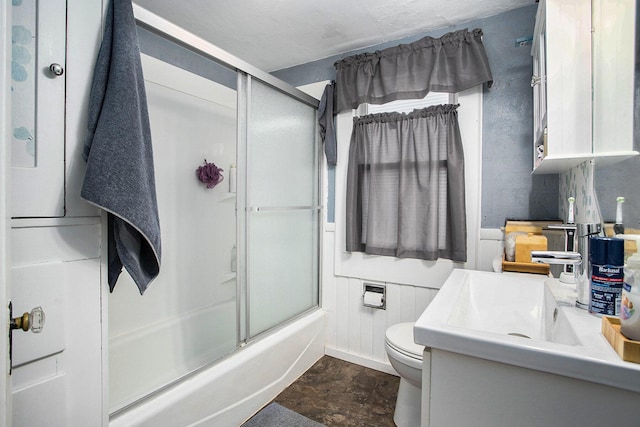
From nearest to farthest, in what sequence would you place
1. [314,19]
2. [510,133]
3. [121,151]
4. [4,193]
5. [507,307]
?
[4,193] < [121,151] < [507,307] < [510,133] < [314,19]

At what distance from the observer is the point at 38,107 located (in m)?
0.85

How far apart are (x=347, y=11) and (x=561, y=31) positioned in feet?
3.71

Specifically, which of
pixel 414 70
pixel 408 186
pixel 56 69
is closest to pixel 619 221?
pixel 408 186

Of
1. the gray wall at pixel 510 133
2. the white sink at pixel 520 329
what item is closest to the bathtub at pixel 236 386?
the white sink at pixel 520 329

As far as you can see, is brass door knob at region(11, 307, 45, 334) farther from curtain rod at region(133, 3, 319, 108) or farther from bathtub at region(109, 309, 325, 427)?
curtain rod at region(133, 3, 319, 108)

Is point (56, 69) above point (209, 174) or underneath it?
above

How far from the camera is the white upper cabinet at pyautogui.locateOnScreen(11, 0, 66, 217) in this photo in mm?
818

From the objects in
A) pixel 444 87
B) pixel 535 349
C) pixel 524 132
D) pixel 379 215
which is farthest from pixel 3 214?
pixel 524 132

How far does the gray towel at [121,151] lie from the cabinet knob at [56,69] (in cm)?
8

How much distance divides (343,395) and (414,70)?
2060 mm

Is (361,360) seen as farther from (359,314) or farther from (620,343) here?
(620,343)

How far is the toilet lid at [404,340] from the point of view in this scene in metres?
1.43

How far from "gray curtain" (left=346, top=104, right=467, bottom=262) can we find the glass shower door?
32 cm

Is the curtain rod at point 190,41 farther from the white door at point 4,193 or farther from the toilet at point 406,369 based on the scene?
the toilet at point 406,369
